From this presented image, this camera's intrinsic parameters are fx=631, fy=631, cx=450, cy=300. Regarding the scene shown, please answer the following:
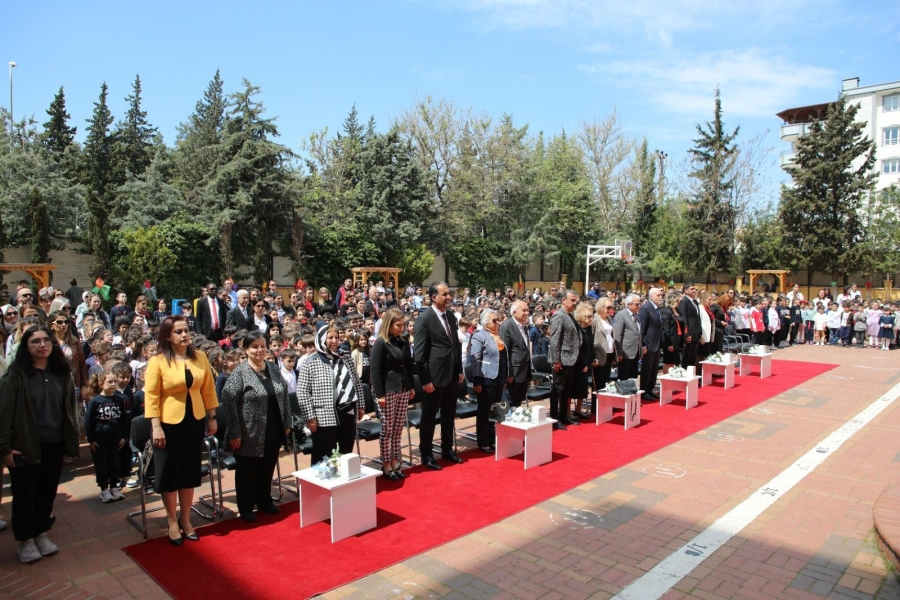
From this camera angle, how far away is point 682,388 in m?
10.0

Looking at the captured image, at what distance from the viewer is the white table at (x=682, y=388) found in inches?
379

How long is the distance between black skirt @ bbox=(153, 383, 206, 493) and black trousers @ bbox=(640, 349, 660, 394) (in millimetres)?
7355

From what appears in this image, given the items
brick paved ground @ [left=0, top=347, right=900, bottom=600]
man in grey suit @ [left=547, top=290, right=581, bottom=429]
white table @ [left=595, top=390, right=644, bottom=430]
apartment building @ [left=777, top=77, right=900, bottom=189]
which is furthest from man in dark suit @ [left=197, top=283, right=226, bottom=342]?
apartment building @ [left=777, top=77, right=900, bottom=189]

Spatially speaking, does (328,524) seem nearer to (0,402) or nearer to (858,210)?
(0,402)

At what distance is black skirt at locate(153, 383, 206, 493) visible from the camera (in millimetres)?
4598

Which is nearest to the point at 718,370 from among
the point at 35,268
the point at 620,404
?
the point at 620,404

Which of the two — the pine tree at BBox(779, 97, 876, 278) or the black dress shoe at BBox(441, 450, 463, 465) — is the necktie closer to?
the black dress shoe at BBox(441, 450, 463, 465)

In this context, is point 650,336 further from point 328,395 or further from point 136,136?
point 136,136

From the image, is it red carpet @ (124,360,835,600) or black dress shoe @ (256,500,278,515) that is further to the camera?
black dress shoe @ (256,500,278,515)

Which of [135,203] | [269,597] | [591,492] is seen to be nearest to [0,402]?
[269,597]

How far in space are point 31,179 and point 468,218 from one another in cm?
1902

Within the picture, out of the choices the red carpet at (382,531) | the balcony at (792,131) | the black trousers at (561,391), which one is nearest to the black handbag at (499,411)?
the red carpet at (382,531)

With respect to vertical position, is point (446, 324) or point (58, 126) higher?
point (58, 126)

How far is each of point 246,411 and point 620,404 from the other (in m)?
5.43
